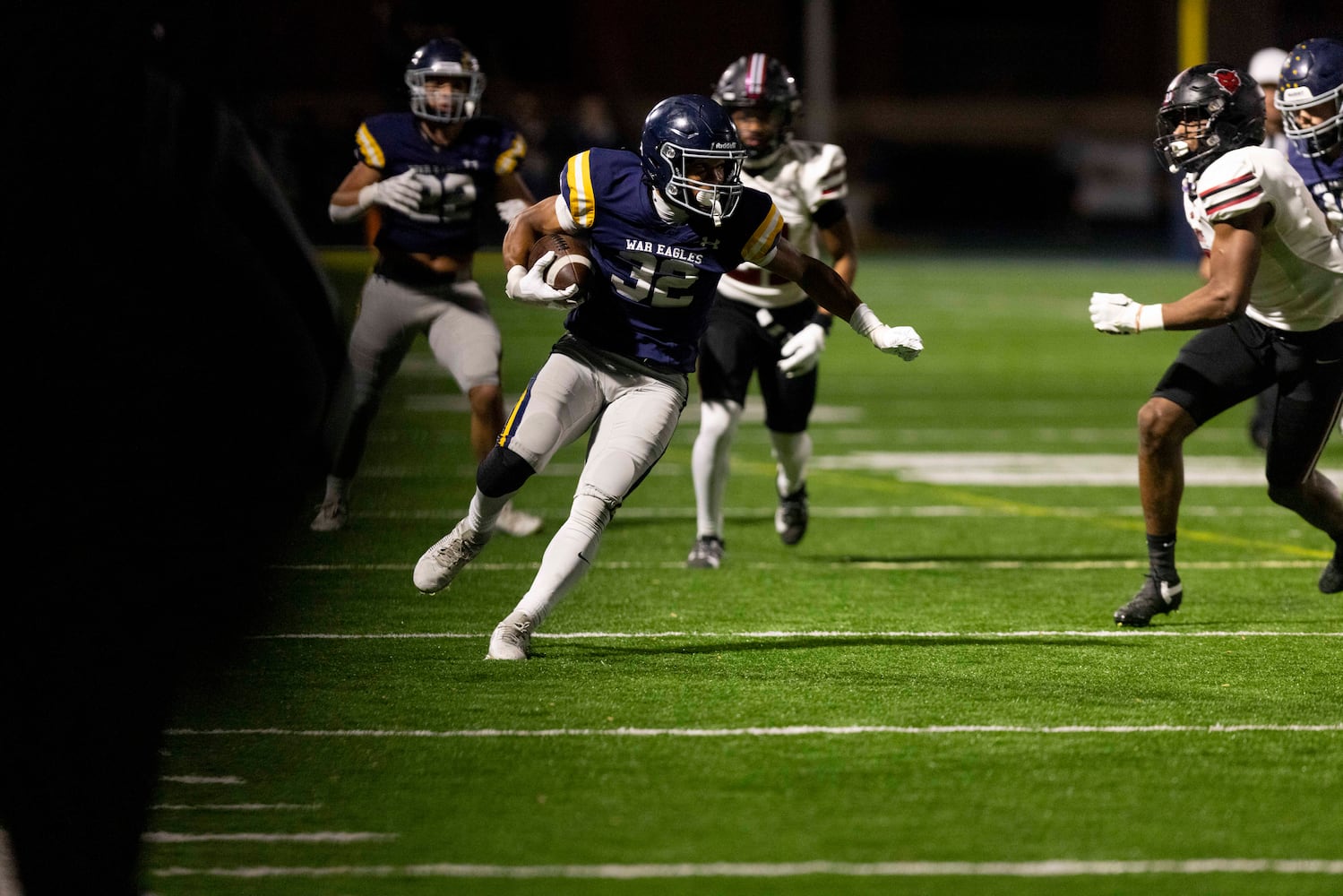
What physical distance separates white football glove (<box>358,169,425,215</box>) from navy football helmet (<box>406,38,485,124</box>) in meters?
0.28

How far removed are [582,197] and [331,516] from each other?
8.53 feet

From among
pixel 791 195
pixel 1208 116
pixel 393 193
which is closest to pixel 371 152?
pixel 393 193

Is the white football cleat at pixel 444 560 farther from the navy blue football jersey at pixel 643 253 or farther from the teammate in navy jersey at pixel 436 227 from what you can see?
the teammate in navy jersey at pixel 436 227

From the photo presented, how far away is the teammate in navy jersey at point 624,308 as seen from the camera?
4914 millimetres

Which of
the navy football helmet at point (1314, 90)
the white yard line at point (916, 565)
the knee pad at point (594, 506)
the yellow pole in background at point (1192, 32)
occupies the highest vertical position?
the navy football helmet at point (1314, 90)

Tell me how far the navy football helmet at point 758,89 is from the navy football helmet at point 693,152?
1759 millimetres

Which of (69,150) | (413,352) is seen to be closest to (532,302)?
(69,150)

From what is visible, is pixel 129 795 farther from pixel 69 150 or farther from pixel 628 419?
pixel 628 419

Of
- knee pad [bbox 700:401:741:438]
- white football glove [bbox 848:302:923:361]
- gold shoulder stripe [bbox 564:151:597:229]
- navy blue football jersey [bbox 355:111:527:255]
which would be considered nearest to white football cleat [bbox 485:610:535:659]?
gold shoulder stripe [bbox 564:151:597:229]

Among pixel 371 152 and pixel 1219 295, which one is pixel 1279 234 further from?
pixel 371 152

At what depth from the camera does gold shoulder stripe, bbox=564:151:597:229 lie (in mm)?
5129

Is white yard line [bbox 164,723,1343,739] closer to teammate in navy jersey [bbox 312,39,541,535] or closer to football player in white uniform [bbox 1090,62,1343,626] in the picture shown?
football player in white uniform [bbox 1090,62,1343,626]

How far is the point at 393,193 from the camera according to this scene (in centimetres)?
675

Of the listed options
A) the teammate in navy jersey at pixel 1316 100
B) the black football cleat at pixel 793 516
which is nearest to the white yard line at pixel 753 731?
the teammate in navy jersey at pixel 1316 100
